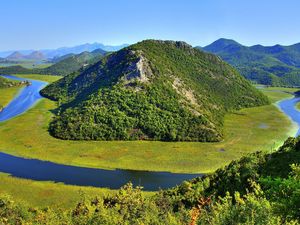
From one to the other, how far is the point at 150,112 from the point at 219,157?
42001 mm

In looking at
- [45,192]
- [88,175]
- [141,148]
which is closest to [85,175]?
[88,175]

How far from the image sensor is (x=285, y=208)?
23.1m

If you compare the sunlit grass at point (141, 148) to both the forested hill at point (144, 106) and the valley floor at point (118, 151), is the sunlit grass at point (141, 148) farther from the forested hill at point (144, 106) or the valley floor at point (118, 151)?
the forested hill at point (144, 106)

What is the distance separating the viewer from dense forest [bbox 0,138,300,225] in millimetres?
23031

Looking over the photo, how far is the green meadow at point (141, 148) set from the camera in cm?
10262

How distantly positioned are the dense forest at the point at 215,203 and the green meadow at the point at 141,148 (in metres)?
28.5

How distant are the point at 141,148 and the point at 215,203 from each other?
236 ft

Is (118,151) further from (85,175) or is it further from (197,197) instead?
(197,197)

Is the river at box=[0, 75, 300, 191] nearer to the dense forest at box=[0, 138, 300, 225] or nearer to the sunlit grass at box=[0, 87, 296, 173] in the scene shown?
the sunlit grass at box=[0, 87, 296, 173]

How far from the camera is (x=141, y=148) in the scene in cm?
11731

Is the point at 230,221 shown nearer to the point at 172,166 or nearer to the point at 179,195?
the point at 179,195

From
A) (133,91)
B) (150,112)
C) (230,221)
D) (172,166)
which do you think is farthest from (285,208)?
(133,91)

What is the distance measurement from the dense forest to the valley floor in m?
17.5

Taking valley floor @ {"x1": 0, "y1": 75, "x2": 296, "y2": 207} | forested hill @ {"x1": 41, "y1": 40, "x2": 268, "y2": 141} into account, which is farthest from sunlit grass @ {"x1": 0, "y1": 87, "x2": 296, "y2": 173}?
forested hill @ {"x1": 41, "y1": 40, "x2": 268, "y2": 141}
